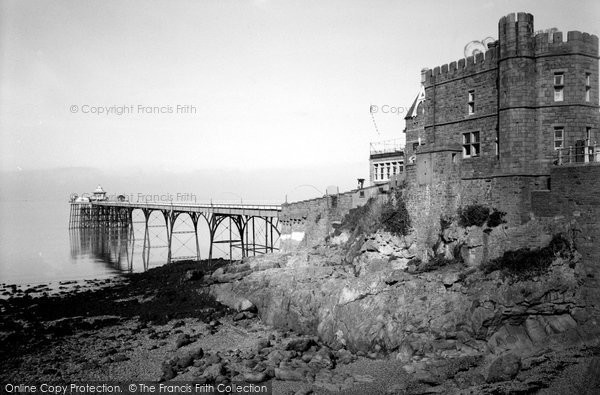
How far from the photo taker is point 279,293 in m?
28.0

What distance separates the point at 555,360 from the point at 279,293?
15.1 metres

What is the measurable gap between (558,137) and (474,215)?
17.3ft

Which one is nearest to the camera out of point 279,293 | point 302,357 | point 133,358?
point 302,357

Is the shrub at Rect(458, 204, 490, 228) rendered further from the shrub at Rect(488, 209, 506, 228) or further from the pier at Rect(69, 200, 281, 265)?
the pier at Rect(69, 200, 281, 265)

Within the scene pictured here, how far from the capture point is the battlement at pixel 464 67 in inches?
924

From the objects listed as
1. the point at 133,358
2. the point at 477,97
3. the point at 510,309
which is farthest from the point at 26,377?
the point at 477,97

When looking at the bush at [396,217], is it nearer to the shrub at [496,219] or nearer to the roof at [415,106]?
the shrub at [496,219]

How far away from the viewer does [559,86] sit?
71.1 feet

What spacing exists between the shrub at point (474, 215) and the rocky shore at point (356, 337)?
7.81 feet

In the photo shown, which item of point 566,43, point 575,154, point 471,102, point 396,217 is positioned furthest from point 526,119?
point 396,217

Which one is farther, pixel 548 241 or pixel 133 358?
pixel 133 358

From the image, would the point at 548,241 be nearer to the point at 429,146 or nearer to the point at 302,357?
the point at 429,146

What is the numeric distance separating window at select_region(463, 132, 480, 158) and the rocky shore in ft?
19.8

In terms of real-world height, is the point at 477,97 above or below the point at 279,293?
above
